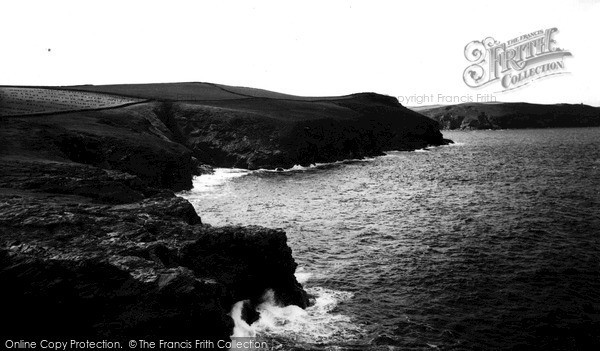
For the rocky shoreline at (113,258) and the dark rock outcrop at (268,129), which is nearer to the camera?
the rocky shoreline at (113,258)

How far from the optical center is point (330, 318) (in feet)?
83.0

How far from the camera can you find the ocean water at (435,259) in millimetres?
23297

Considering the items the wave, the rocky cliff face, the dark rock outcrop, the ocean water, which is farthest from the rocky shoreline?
the dark rock outcrop

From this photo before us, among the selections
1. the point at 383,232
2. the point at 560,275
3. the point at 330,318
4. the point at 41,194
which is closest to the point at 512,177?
the point at 383,232

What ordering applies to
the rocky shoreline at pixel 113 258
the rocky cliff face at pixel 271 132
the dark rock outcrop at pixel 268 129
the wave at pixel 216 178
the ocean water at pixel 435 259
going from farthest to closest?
the dark rock outcrop at pixel 268 129, the rocky cliff face at pixel 271 132, the wave at pixel 216 178, the ocean water at pixel 435 259, the rocky shoreline at pixel 113 258

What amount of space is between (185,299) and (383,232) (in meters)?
27.6

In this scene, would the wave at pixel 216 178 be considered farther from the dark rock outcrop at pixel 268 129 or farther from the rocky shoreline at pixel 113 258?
the rocky shoreline at pixel 113 258

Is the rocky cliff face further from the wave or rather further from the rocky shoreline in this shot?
the rocky shoreline

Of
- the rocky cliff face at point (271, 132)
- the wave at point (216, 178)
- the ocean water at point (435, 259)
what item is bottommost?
the ocean water at point (435, 259)

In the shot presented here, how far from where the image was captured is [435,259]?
3456 cm

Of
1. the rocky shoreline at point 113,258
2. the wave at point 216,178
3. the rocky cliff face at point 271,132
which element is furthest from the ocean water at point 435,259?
the rocky cliff face at point 271,132

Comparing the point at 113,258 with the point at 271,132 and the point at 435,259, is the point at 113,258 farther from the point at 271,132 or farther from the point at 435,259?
the point at 271,132

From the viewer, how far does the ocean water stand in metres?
23.3

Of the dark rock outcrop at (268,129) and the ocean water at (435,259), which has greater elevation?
the dark rock outcrop at (268,129)
